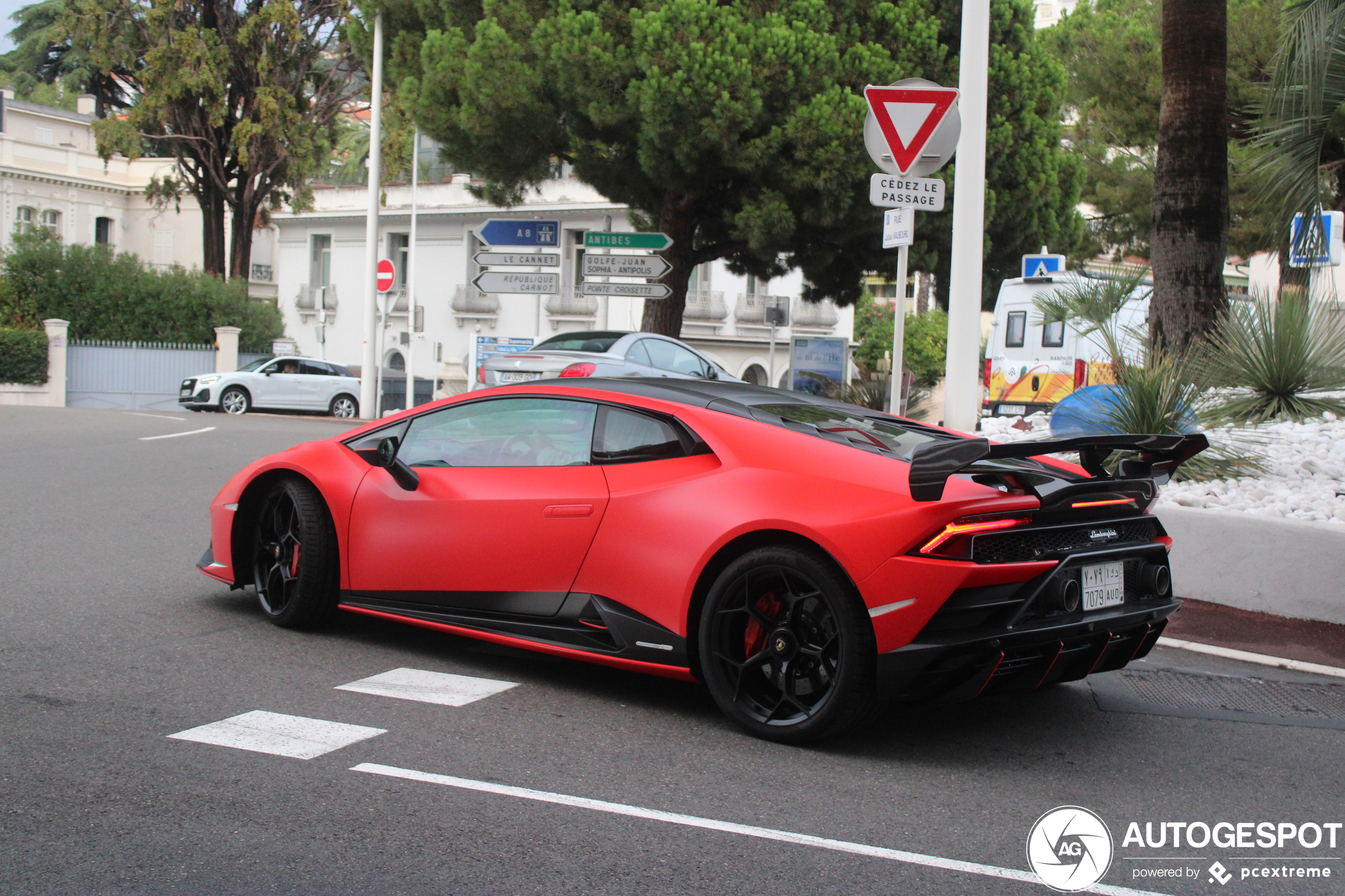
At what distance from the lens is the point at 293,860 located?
326 centimetres

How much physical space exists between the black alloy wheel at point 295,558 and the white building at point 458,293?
32.3 meters

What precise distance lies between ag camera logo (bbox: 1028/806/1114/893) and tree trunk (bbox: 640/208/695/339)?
54.5 ft

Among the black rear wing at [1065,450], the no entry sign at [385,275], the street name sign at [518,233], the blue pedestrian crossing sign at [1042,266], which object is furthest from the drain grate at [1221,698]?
the no entry sign at [385,275]

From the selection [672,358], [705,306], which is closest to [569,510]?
[672,358]

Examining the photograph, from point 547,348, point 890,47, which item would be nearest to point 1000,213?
point 890,47

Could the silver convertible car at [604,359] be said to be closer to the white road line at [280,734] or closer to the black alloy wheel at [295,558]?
the black alloy wheel at [295,558]

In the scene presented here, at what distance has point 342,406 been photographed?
98.5 feet

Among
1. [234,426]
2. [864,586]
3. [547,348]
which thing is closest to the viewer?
[864,586]

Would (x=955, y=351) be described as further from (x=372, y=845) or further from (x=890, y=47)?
(x=890, y=47)

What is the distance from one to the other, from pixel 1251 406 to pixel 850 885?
6721 millimetres

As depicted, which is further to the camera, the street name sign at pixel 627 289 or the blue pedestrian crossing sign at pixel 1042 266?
the blue pedestrian crossing sign at pixel 1042 266

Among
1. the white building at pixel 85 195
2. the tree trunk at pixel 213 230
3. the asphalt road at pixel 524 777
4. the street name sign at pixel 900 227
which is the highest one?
the white building at pixel 85 195

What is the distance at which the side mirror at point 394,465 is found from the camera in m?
5.46

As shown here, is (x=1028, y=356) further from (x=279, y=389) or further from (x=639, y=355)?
(x=279, y=389)
